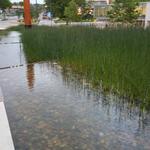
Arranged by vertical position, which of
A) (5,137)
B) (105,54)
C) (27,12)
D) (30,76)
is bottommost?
(30,76)

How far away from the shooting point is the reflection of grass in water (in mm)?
4090

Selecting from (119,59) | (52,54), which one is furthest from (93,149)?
(52,54)

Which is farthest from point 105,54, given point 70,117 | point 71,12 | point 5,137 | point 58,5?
point 58,5

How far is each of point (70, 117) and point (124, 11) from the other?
15986 millimetres

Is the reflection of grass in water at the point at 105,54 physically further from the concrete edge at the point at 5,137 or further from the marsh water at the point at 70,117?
the concrete edge at the point at 5,137

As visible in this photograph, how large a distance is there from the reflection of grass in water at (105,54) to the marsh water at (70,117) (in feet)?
0.69

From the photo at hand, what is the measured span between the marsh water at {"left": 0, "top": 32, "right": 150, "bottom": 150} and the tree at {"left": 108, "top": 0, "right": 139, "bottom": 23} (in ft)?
44.5

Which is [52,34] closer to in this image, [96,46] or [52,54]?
[52,54]

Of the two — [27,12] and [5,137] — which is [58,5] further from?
[5,137]

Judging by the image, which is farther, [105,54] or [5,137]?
[105,54]

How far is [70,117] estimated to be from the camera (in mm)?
3572

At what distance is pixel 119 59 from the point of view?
474 cm

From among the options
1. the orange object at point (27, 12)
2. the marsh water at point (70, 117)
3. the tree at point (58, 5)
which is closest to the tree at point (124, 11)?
the tree at point (58, 5)

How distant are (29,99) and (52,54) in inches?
106
